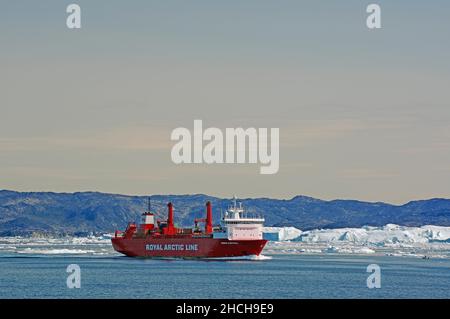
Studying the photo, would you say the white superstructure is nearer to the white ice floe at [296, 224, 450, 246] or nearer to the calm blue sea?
the calm blue sea

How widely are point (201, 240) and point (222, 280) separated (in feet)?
83.6

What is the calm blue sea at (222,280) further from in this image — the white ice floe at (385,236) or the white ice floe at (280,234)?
the white ice floe at (280,234)

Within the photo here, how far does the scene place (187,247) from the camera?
85438mm

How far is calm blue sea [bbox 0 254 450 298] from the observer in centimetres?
5031

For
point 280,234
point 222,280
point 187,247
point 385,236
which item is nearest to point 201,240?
point 187,247

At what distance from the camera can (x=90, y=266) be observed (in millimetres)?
75375

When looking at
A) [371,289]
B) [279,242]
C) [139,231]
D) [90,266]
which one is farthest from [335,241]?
[371,289]

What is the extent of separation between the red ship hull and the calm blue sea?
5.81 ft

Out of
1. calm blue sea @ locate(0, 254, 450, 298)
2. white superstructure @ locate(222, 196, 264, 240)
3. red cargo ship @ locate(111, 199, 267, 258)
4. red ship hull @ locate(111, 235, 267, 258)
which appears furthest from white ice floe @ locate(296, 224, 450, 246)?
calm blue sea @ locate(0, 254, 450, 298)

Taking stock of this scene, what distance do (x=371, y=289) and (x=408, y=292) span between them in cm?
216

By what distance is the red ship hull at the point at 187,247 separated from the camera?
270 feet

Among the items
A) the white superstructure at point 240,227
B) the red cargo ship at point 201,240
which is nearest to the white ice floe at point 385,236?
the red cargo ship at point 201,240
